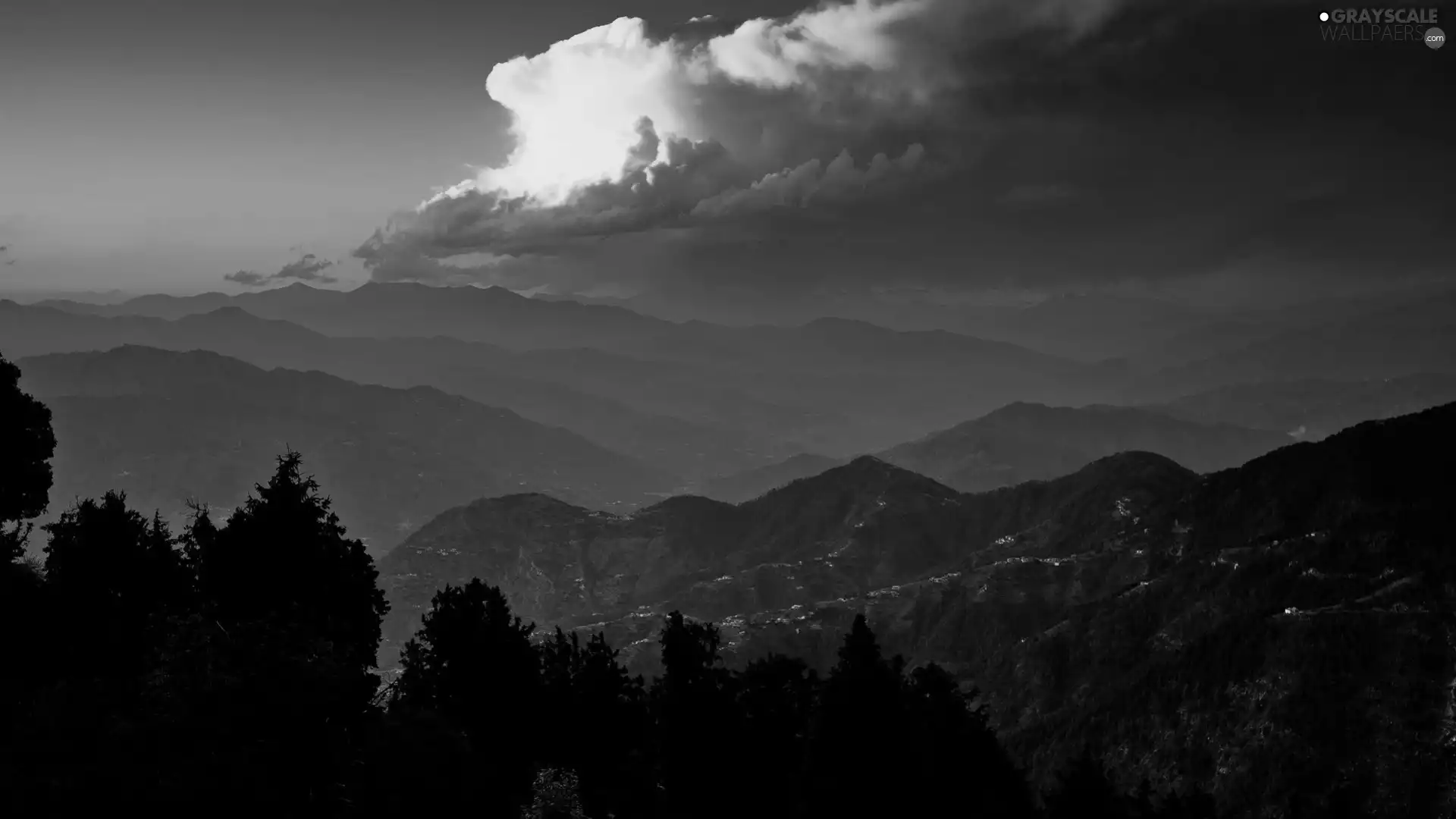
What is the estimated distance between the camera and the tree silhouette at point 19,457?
69250 mm

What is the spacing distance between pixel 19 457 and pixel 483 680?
36777 millimetres

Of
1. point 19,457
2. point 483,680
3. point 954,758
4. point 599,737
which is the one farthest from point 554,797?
point 19,457

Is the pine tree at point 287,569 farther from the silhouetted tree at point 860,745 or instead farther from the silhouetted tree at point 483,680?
the silhouetted tree at point 860,745

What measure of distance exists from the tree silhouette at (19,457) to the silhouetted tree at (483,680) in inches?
1133

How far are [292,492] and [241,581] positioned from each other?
755cm

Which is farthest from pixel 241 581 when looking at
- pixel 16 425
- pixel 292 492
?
pixel 16 425

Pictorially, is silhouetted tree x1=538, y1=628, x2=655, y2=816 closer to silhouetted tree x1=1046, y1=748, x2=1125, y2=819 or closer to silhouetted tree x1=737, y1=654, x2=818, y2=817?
silhouetted tree x1=737, y1=654, x2=818, y2=817

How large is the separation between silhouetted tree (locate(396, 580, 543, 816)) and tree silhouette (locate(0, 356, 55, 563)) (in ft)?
94.4

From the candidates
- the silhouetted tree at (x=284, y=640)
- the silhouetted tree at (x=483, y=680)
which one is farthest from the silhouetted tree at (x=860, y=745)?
the silhouetted tree at (x=284, y=640)

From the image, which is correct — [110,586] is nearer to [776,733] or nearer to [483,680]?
[483,680]

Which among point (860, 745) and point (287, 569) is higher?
point (287, 569)

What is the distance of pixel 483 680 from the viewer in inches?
2808

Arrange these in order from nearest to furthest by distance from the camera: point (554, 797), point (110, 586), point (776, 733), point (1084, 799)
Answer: point (554, 797)
point (110, 586)
point (1084, 799)
point (776, 733)

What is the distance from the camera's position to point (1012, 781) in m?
83.4
